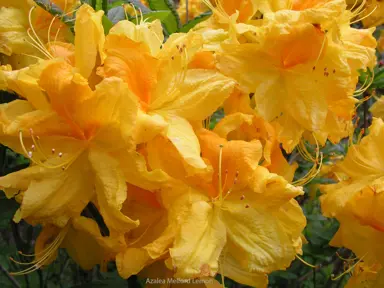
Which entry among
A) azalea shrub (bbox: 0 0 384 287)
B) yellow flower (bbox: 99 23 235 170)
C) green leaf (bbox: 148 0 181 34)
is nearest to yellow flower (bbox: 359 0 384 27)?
azalea shrub (bbox: 0 0 384 287)

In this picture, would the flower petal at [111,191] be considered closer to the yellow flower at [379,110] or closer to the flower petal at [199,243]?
the flower petal at [199,243]

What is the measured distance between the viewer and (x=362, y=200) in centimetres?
147

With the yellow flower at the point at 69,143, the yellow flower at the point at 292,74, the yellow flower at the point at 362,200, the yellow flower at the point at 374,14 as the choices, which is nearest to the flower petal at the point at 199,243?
the yellow flower at the point at 69,143

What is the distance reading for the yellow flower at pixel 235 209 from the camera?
3.61 feet

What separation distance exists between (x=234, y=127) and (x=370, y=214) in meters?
0.50

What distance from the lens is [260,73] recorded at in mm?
1342

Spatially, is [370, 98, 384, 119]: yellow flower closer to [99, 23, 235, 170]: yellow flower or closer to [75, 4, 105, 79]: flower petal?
[99, 23, 235, 170]: yellow flower

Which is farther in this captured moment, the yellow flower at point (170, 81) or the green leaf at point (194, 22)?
the green leaf at point (194, 22)

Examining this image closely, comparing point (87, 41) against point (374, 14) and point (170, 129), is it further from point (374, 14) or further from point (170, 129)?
point (374, 14)

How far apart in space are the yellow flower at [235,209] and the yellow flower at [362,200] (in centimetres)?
35

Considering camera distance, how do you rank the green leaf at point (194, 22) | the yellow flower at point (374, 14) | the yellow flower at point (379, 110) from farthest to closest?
1. the yellow flower at point (374, 14)
2. the yellow flower at point (379, 110)
3. the green leaf at point (194, 22)

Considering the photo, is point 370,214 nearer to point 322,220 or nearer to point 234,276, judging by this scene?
point 234,276

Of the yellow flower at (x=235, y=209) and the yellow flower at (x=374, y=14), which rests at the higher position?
the yellow flower at (x=235, y=209)

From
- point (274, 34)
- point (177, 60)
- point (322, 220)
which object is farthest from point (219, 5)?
point (322, 220)
